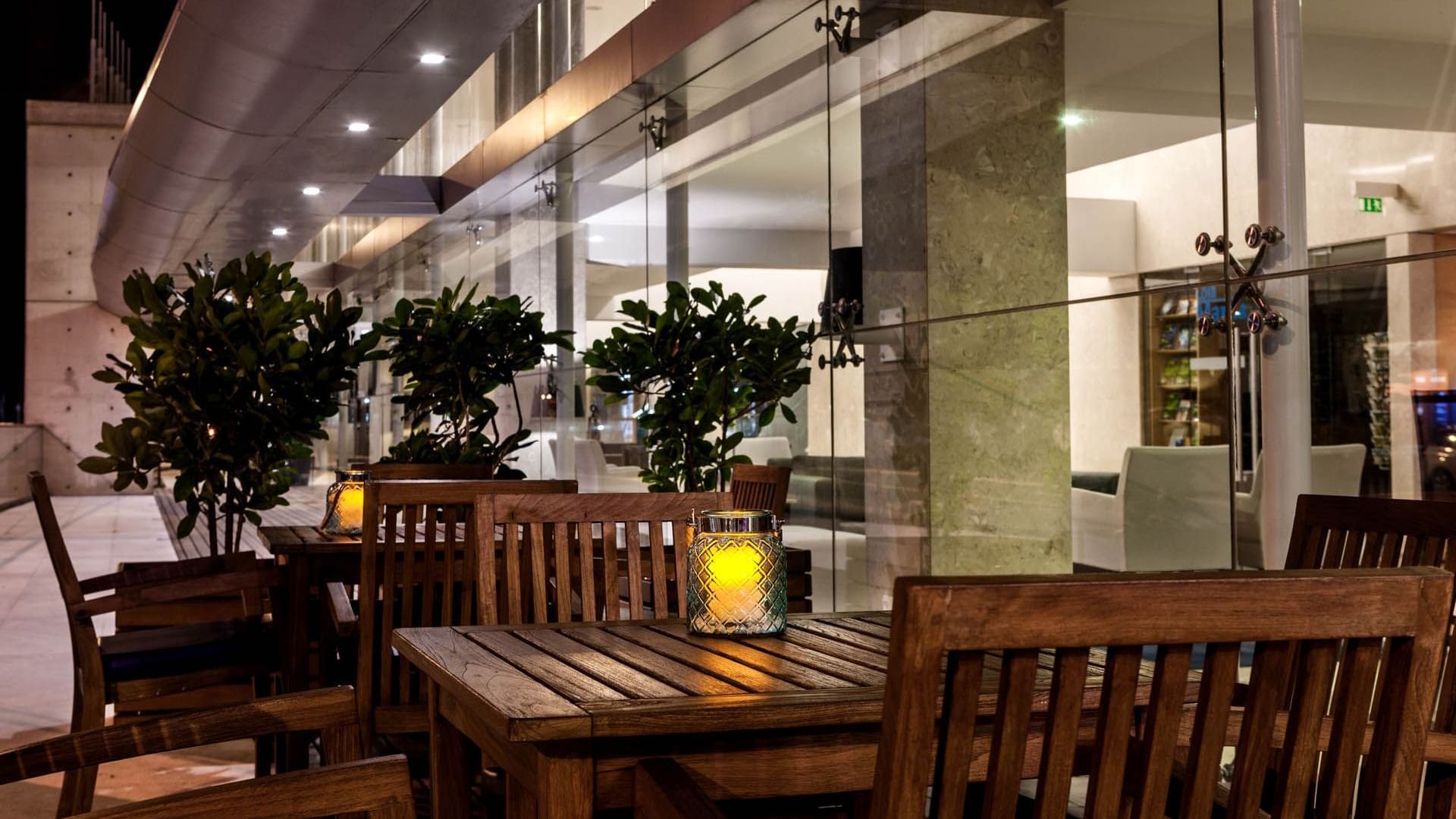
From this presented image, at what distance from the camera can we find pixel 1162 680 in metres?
1.03

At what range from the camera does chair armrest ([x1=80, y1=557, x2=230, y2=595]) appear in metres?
3.53

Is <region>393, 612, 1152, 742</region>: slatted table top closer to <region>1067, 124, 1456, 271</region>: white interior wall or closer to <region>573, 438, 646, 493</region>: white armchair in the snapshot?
<region>1067, 124, 1456, 271</region>: white interior wall

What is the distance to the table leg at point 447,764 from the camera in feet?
6.34

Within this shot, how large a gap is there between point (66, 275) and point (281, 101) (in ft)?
61.3

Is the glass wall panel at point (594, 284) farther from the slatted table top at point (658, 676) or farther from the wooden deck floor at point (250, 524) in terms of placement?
the slatted table top at point (658, 676)

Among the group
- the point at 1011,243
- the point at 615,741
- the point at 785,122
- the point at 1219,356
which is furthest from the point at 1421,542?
the point at 785,122

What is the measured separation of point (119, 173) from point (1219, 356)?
8010mm

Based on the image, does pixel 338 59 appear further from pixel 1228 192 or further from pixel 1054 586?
pixel 1054 586

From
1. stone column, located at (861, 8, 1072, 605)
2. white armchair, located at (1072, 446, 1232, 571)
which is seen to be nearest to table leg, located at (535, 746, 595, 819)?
white armchair, located at (1072, 446, 1232, 571)

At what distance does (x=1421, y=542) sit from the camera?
2.00 meters

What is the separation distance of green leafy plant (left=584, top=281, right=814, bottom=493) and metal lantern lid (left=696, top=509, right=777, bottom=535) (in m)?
2.97

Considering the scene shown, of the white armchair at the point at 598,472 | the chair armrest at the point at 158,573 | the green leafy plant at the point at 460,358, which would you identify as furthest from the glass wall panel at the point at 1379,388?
the white armchair at the point at 598,472

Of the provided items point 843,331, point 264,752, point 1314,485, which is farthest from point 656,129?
point 1314,485

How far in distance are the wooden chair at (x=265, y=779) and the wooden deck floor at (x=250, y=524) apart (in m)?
6.89
